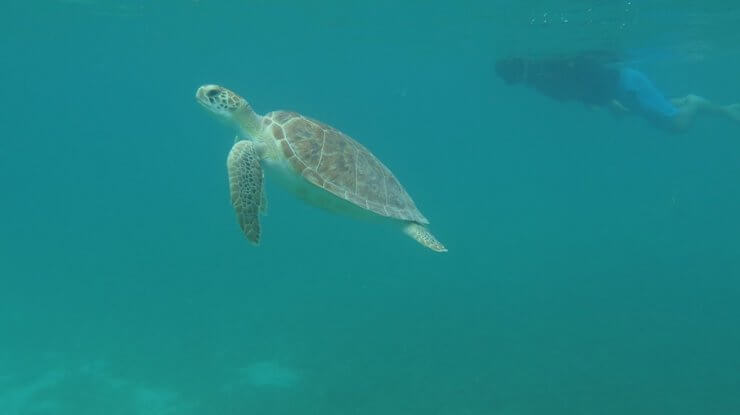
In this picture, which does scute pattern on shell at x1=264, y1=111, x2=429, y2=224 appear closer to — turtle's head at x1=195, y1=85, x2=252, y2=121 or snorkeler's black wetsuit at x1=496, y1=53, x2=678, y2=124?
turtle's head at x1=195, y1=85, x2=252, y2=121

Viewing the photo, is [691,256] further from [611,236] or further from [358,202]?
[358,202]

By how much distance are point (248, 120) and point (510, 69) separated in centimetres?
1435

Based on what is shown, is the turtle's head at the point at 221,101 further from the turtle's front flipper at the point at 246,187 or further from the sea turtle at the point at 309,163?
the turtle's front flipper at the point at 246,187

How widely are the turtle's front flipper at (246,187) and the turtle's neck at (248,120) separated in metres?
0.33

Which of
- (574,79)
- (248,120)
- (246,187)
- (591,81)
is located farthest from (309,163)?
(574,79)

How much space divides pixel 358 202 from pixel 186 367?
5.45 metres

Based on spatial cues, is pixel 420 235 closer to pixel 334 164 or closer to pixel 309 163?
pixel 334 164

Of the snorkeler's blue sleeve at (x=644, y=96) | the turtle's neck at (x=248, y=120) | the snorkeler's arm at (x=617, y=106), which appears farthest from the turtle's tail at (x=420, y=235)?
the snorkeler's arm at (x=617, y=106)

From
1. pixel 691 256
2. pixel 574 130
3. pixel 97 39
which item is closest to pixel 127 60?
pixel 97 39

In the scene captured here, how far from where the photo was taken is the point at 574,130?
74.7 meters

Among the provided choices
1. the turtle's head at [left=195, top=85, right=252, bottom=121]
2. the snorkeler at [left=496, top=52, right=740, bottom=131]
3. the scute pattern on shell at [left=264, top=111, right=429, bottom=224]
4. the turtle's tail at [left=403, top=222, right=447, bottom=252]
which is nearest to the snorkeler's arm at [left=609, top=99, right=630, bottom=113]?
the snorkeler at [left=496, top=52, right=740, bottom=131]

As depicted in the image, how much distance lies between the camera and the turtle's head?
16.3ft

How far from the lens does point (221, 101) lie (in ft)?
16.3

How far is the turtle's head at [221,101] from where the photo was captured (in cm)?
498
